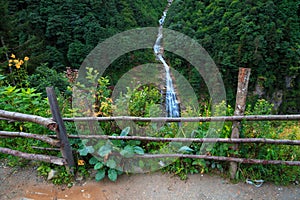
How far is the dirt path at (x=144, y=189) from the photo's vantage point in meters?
2.69

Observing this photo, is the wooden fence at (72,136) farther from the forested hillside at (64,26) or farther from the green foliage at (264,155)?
the forested hillside at (64,26)

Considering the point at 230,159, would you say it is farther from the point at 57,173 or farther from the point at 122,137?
the point at 57,173

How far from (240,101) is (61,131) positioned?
6.69ft

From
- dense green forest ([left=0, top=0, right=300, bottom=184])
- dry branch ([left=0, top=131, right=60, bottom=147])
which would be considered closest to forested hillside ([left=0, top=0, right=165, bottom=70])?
dense green forest ([left=0, top=0, right=300, bottom=184])

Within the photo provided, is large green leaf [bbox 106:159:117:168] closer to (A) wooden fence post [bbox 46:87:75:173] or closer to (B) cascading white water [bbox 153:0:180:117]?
(A) wooden fence post [bbox 46:87:75:173]

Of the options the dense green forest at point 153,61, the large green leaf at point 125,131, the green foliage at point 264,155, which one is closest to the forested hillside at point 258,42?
the dense green forest at point 153,61

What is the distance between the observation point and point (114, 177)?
9.16 ft

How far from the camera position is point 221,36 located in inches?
1094

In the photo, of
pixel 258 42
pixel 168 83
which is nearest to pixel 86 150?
pixel 168 83

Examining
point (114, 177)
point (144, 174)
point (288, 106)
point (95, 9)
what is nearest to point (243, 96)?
point (144, 174)

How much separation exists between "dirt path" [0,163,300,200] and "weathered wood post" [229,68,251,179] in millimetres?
223

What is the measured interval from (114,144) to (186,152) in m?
0.91

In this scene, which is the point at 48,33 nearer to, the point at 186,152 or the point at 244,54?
the point at 244,54

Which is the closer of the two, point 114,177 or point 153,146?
point 114,177
